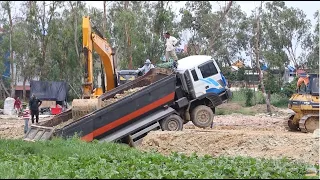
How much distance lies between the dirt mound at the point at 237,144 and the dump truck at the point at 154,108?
2.62ft

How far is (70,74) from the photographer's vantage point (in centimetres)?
5322

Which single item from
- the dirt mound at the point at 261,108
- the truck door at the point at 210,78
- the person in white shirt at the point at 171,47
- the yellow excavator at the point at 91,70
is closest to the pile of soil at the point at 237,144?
the yellow excavator at the point at 91,70

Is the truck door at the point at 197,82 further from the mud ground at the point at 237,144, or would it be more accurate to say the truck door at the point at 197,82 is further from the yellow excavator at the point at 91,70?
the yellow excavator at the point at 91,70

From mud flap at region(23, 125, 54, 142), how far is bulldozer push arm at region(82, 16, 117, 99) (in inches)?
85.4

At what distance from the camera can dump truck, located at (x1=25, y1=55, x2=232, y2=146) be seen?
19.4 metres

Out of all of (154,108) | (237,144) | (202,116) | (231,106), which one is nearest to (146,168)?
(237,144)

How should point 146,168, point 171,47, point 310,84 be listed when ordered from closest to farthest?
point 146,168
point 310,84
point 171,47

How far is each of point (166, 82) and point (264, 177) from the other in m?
11.1

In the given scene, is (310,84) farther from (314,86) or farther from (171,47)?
(171,47)

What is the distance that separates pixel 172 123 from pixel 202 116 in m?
1.42

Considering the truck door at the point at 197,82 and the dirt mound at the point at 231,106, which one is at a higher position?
the truck door at the point at 197,82

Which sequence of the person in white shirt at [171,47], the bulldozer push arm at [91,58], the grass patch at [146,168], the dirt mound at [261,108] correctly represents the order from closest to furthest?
1. the grass patch at [146,168]
2. the bulldozer push arm at [91,58]
3. the person in white shirt at [171,47]
4. the dirt mound at [261,108]

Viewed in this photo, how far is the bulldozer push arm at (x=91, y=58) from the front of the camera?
21873 mm

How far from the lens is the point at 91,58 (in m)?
22.2
